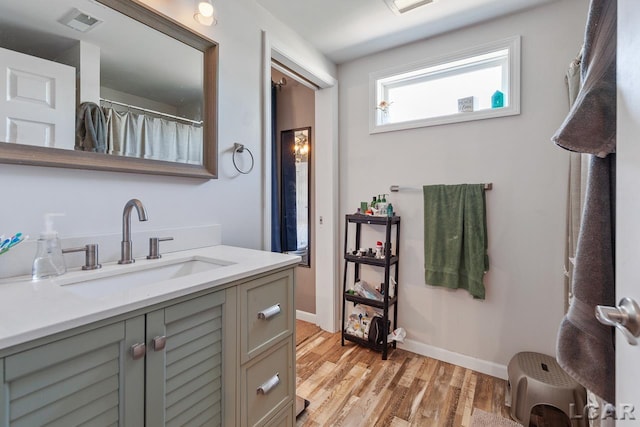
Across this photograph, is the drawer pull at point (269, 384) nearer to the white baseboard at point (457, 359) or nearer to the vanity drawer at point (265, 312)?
the vanity drawer at point (265, 312)

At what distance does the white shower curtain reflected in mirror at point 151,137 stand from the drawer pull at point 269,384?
105 centimetres

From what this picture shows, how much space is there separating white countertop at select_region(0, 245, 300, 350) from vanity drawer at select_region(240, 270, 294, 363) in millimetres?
62

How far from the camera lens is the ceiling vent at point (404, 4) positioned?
174 centimetres

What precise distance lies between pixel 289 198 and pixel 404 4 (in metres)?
1.81

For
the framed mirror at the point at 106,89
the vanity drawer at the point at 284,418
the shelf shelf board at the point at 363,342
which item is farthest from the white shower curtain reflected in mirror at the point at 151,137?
the shelf shelf board at the point at 363,342

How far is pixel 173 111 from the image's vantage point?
1.37 meters

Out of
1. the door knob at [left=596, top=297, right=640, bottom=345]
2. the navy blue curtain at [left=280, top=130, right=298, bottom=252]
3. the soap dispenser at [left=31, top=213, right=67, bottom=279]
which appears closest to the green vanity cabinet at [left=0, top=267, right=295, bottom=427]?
the soap dispenser at [left=31, top=213, right=67, bottom=279]

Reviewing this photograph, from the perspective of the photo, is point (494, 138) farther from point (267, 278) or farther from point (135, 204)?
point (135, 204)

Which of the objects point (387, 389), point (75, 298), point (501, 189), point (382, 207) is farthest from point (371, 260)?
point (75, 298)

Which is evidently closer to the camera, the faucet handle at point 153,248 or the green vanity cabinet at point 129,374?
Result: the green vanity cabinet at point 129,374

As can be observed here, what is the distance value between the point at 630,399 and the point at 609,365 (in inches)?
6.7

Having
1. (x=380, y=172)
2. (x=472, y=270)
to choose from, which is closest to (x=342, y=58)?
(x=380, y=172)

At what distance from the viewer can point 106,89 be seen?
114cm

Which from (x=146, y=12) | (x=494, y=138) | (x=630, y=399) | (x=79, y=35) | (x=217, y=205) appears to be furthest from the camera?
(x=494, y=138)
